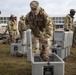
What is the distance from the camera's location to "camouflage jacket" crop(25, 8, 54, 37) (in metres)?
7.67

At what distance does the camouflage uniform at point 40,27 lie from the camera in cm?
757

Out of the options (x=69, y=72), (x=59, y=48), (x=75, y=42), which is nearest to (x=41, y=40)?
(x=69, y=72)

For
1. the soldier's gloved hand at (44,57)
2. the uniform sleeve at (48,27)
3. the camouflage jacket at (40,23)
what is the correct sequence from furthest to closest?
the camouflage jacket at (40,23) < the uniform sleeve at (48,27) < the soldier's gloved hand at (44,57)

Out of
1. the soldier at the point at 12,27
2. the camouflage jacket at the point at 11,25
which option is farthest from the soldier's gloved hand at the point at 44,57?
the camouflage jacket at the point at 11,25

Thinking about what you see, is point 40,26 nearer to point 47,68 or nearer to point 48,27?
point 48,27

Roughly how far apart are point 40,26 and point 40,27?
0.04 metres

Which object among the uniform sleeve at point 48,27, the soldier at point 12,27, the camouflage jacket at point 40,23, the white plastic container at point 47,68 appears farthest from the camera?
the soldier at point 12,27

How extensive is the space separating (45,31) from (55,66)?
119 cm

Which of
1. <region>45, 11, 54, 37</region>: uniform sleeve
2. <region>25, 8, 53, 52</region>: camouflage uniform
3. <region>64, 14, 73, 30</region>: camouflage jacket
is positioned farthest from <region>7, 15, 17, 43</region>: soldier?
<region>45, 11, 54, 37</region>: uniform sleeve

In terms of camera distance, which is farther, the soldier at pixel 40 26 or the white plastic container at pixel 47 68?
the soldier at pixel 40 26

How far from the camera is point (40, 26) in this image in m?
8.08

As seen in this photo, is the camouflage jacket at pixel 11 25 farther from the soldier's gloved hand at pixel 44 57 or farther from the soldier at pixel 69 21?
the soldier's gloved hand at pixel 44 57

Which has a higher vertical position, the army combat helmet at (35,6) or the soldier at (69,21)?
the army combat helmet at (35,6)

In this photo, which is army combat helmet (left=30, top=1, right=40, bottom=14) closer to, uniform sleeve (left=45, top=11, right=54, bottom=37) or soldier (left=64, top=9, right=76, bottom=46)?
uniform sleeve (left=45, top=11, right=54, bottom=37)
